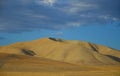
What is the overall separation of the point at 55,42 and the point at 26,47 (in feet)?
37.8

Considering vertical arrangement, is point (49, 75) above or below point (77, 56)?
below

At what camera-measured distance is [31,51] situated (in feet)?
391

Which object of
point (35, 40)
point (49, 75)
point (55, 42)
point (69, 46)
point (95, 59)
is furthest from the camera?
point (35, 40)

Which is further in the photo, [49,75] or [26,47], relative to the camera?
[26,47]

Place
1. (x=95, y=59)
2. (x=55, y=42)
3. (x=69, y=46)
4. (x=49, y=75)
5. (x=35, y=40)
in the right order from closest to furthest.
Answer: (x=49, y=75), (x=95, y=59), (x=69, y=46), (x=55, y=42), (x=35, y=40)

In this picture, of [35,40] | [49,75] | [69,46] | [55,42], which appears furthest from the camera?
[35,40]

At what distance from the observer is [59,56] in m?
107

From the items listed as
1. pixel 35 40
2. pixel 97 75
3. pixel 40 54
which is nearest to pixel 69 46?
pixel 40 54

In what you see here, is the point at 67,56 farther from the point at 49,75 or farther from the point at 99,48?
the point at 49,75

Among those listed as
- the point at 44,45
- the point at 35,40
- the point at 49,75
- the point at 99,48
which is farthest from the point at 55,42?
the point at 49,75

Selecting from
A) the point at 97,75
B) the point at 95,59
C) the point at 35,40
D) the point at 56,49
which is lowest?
the point at 97,75

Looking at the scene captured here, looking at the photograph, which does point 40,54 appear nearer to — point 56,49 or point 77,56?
point 56,49

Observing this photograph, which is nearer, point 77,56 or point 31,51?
point 77,56

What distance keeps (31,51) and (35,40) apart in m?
14.0
